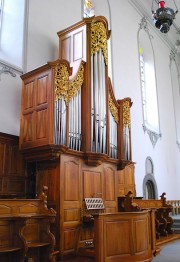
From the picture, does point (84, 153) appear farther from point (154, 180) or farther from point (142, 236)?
point (154, 180)

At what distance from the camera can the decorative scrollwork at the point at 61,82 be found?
592 centimetres

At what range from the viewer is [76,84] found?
6574mm

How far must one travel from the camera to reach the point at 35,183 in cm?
633

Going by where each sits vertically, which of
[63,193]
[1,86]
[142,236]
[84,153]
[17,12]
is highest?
[17,12]

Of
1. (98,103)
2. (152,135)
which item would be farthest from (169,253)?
(152,135)

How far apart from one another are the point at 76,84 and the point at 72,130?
1056 millimetres

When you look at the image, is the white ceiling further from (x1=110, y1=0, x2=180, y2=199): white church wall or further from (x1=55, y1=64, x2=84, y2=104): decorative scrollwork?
(x1=55, y1=64, x2=84, y2=104): decorative scrollwork

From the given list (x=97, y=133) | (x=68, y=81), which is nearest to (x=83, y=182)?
(x=97, y=133)

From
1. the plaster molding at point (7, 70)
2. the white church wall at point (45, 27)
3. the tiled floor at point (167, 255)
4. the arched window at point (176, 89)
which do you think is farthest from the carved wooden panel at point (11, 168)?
the arched window at point (176, 89)

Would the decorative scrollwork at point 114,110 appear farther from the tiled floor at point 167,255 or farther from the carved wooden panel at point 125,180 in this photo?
the tiled floor at point 167,255

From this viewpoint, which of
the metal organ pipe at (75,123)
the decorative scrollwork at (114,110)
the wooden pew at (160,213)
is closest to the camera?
the metal organ pipe at (75,123)

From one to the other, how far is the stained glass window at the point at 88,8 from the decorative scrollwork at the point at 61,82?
4245mm

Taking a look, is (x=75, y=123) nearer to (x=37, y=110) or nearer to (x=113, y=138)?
(x=37, y=110)

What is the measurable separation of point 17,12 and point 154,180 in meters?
7.64
